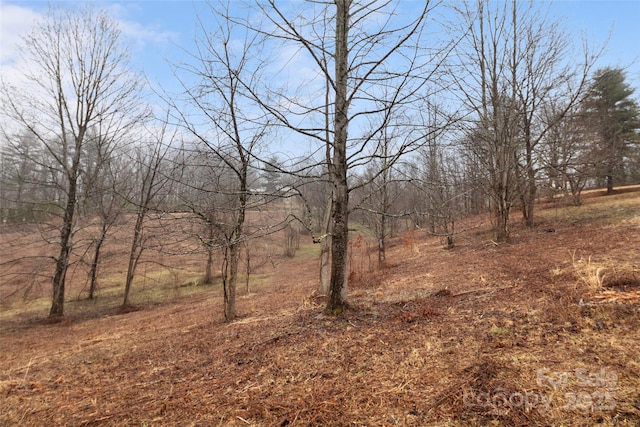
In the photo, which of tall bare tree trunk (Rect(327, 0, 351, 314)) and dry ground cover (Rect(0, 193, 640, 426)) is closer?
dry ground cover (Rect(0, 193, 640, 426))

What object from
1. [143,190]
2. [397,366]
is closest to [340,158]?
[397,366]

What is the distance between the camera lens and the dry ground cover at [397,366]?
7.27 ft

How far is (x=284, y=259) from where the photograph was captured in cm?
2520

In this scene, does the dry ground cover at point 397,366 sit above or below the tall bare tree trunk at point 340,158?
below

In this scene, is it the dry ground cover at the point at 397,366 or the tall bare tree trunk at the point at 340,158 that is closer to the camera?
the dry ground cover at the point at 397,366

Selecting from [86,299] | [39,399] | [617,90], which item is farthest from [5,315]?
[617,90]

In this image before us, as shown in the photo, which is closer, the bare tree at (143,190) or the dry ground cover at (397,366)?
the dry ground cover at (397,366)

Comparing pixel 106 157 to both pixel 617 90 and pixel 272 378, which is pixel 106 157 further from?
pixel 617 90

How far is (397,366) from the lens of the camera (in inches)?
117

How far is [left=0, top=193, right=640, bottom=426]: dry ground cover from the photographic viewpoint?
221 cm

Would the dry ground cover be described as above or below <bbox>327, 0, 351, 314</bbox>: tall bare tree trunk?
below

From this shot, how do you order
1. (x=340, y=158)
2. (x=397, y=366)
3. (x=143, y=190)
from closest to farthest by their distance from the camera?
1. (x=397, y=366)
2. (x=340, y=158)
3. (x=143, y=190)

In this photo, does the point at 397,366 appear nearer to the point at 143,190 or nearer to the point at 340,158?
the point at 340,158

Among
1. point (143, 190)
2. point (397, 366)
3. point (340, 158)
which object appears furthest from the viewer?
point (143, 190)
